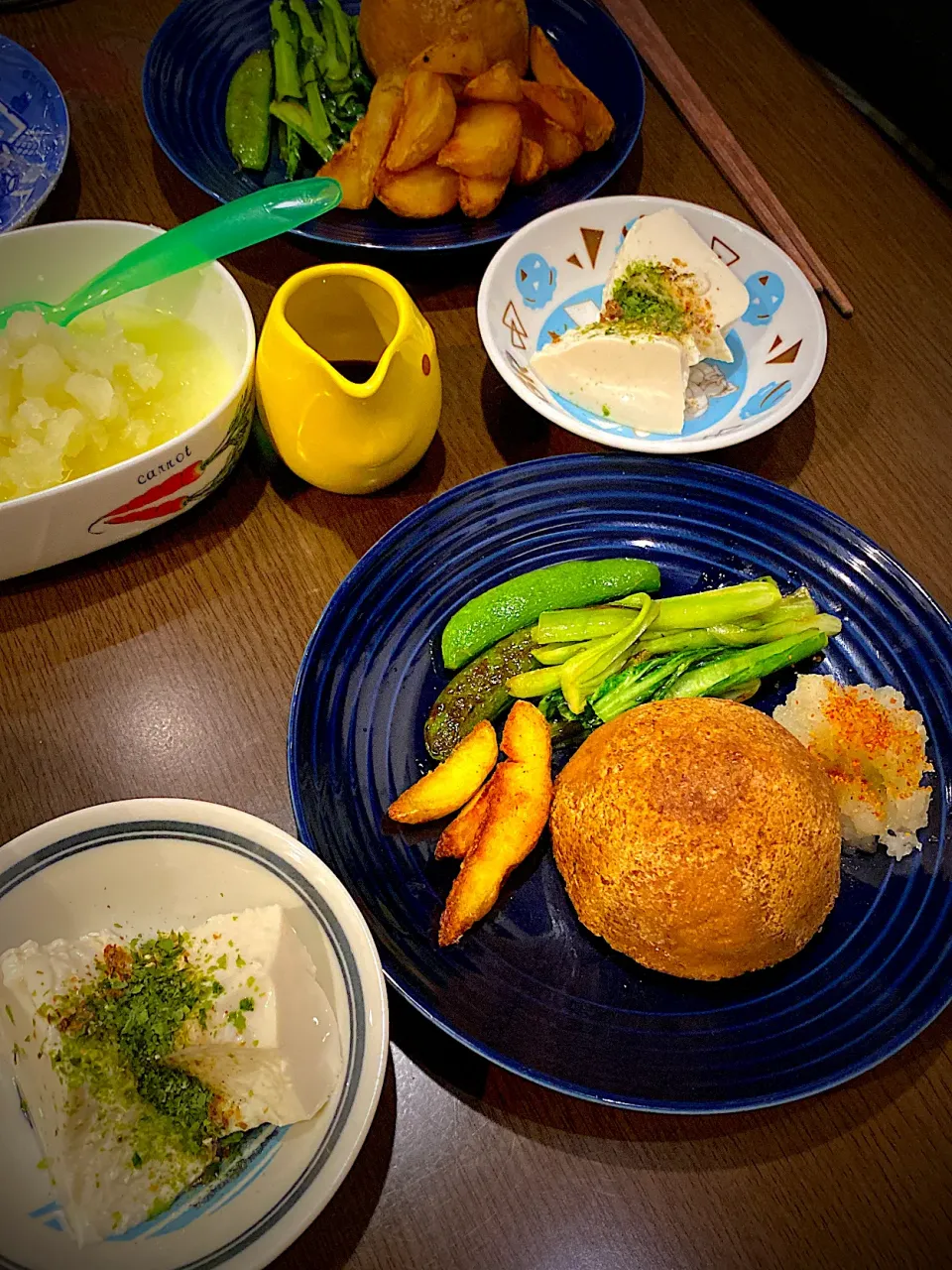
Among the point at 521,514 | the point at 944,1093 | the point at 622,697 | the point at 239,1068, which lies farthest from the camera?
the point at 521,514

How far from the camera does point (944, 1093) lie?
49.3 inches

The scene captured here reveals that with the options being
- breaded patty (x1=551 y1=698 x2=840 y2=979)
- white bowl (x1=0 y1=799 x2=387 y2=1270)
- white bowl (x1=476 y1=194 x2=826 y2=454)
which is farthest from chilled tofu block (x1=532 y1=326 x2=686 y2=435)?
white bowl (x1=0 y1=799 x2=387 y2=1270)

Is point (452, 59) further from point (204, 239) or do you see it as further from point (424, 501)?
point (424, 501)

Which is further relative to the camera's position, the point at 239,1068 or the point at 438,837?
the point at 438,837

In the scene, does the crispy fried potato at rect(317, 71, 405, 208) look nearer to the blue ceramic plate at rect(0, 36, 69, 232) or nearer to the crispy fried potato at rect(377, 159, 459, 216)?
the crispy fried potato at rect(377, 159, 459, 216)

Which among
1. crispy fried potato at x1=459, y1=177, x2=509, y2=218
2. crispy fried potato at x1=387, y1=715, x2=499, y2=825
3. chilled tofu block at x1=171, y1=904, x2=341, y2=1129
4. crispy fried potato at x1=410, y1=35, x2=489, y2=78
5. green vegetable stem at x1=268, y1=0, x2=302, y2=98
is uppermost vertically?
crispy fried potato at x1=410, y1=35, x2=489, y2=78

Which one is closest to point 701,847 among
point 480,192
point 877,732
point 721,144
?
point 877,732

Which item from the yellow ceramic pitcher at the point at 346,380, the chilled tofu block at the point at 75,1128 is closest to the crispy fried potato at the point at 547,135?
the yellow ceramic pitcher at the point at 346,380

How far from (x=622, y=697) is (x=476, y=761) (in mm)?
244

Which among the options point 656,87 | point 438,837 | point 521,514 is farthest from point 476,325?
point 438,837

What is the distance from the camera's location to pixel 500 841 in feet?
4.17

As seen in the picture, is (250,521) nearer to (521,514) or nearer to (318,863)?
(521,514)

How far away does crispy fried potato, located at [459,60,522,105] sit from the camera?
71.7 inches

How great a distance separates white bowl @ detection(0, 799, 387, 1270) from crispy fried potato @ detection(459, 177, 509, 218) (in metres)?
1.28
